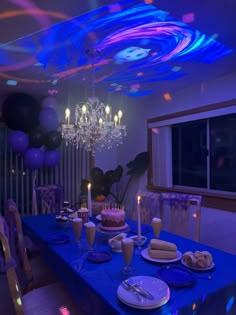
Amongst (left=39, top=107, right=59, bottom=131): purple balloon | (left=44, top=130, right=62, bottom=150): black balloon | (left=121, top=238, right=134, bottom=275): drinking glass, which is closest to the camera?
(left=121, top=238, right=134, bottom=275): drinking glass

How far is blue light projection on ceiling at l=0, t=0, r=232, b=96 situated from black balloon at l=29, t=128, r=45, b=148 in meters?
1.04

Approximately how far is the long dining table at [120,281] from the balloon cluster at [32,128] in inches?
90.8

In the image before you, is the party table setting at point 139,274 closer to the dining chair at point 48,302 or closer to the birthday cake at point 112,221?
the birthday cake at point 112,221

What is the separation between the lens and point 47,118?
383cm

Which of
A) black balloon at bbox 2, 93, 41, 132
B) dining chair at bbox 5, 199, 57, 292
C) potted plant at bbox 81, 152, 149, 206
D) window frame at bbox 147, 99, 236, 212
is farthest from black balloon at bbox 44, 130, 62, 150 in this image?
dining chair at bbox 5, 199, 57, 292

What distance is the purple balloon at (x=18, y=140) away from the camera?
3729 millimetres

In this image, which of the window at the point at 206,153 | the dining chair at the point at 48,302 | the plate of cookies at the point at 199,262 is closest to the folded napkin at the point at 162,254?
the plate of cookies at the point at 199,262

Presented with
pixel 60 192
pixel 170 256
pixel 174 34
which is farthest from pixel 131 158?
pixel 170 256

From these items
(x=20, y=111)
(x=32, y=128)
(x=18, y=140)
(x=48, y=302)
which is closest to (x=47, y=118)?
(x=32, y=128)

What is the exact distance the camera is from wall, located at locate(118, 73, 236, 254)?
3074 mm

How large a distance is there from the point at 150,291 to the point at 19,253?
1.34 meters

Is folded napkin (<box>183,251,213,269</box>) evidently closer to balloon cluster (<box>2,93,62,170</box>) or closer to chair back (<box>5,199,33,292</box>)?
chair back (<box>5,199,33,292</box>)

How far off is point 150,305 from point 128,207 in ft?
12.7

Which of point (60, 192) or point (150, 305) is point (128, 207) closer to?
point (60, 192)
